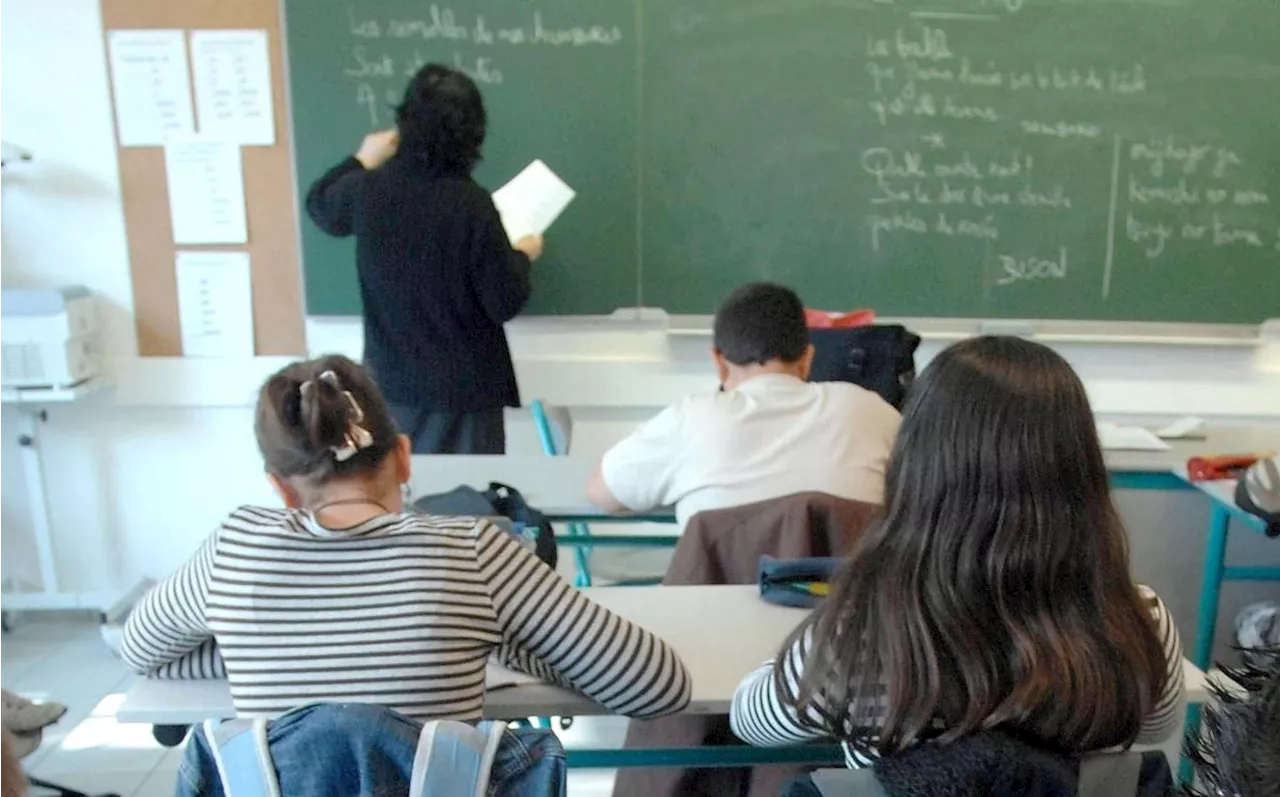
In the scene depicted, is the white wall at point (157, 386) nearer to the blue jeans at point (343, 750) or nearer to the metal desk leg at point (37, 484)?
the metal desk leg at point (37, 484)

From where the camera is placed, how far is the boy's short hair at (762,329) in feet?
7.06

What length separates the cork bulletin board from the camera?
310 cm

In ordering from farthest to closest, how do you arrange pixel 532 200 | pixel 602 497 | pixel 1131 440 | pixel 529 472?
pixel 532 200, pixel 1131 440, pixel 529 472, pixel 602 497

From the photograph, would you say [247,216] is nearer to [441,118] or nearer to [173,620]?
[441,118]

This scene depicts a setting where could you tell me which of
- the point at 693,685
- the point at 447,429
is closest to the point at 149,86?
the point at 447,429

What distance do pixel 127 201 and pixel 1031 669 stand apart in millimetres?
3039

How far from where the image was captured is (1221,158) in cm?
319

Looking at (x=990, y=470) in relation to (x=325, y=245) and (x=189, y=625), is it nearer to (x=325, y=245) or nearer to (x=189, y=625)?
(x=189, y=625)

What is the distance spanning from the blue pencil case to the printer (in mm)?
2374

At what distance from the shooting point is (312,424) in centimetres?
130

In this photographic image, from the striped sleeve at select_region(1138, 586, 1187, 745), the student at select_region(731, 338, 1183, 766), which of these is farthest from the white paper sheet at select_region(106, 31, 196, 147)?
the striped sleeve at select_region(1138, 586, 1187, 745)

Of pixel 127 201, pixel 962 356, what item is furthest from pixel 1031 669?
pixel 127 201

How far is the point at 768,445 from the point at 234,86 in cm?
210

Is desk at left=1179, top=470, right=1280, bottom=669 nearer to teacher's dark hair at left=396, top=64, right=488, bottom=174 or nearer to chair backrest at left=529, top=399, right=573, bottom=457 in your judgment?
chair backrest at left=529, top=399, right=573, bottom=457
